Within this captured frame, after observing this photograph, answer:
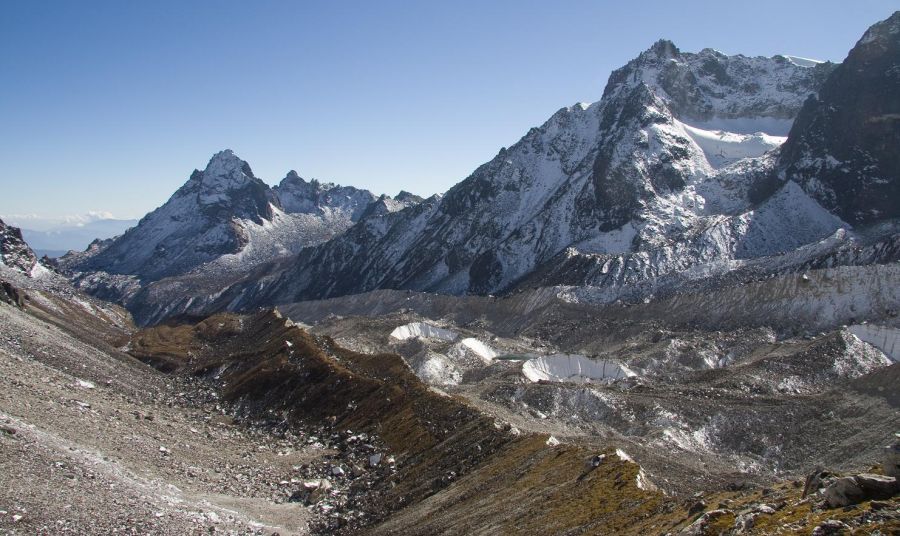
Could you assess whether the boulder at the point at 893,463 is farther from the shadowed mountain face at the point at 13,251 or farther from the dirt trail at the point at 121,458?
the shadowed mountain face at the point at 13,251

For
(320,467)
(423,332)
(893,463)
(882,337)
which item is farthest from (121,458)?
(882,337)

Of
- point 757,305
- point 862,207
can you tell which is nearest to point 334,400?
point 757,305

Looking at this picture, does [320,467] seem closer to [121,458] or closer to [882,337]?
[121,458]

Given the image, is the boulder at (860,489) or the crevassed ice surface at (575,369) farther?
the crevassed ice surface at (575,369)

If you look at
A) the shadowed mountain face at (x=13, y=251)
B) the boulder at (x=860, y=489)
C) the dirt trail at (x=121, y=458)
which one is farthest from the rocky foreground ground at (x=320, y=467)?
the shadowed mountain face at (x=13, y=251)

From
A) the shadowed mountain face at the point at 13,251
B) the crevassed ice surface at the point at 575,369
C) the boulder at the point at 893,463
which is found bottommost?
the crevassed ice surface at the point at 575,369

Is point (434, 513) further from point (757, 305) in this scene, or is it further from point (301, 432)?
point (757, 305)

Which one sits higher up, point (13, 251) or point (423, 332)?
point (13, 251)
